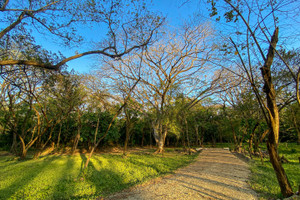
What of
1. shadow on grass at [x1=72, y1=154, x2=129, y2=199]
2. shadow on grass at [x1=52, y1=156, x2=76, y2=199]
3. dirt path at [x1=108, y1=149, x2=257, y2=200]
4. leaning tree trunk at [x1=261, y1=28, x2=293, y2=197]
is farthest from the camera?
shadow on grass at [x1=72, y1=154, x2=129, y2=199]

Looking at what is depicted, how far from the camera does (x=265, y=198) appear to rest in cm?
346

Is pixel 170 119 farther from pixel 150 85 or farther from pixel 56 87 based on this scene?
pixel 56 87

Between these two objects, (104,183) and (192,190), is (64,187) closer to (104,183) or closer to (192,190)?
(104,183)

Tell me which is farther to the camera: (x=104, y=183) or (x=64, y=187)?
(x=104, y=183)

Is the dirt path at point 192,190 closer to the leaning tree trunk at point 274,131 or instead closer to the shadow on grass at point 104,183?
the shadow on grass at point 104,183

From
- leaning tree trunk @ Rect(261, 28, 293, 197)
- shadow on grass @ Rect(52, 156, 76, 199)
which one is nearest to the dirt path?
leaning tree trunk @ Rect(261, 28, 293, 197)

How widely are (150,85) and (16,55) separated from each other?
847cm

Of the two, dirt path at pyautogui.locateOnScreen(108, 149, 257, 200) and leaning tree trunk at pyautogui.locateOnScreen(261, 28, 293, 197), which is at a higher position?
leaning tree trunk at pyautogui.locateOnScreen(261, 28, 293, 197)

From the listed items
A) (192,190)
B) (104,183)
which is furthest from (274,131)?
(104,183)

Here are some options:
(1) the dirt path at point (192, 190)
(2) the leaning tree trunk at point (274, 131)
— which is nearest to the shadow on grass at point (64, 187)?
(1) the dirt path at point (192, 190)

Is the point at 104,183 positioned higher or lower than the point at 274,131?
lower

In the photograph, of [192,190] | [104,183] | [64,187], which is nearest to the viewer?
[192,190]

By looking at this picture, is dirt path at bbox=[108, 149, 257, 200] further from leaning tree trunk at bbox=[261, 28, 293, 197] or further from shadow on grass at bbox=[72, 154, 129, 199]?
leaning tree trunk at bbox=[261, 28, 293, 197]

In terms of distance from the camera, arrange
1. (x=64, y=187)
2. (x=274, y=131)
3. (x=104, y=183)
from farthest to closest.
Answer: (x=104, y=183) < (x=64, y=187) < (x=274, y=131)
